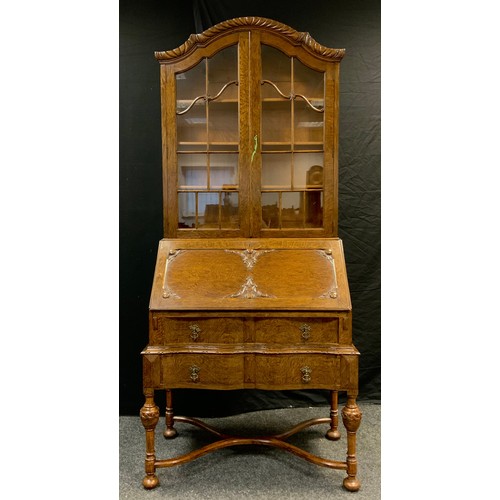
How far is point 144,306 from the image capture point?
116 inches

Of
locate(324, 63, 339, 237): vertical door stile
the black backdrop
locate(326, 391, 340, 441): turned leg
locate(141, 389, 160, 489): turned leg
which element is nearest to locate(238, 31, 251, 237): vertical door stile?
locate(324, 63, 339, 237): vertical door stile

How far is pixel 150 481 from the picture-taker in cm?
216

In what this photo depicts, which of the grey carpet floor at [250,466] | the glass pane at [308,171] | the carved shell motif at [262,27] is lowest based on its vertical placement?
the grey carpet floor at [250,466]

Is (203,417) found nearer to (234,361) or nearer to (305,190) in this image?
(234,361)

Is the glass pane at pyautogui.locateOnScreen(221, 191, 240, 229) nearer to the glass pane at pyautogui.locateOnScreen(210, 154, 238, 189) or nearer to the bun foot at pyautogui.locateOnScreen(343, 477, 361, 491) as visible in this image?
the glass pane at pyautogui.locateOnScreen(210, 154, 238, 189)

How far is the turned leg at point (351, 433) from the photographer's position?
6.85ft

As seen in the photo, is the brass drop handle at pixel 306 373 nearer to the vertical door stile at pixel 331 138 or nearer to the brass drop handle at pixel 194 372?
the brass drop handle at pixel 194 372

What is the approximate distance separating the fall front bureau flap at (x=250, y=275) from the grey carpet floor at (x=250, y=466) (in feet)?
2.85

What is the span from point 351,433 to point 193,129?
169 cm

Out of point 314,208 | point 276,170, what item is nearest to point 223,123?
point 276,170

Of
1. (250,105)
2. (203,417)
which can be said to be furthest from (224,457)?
(250,105)

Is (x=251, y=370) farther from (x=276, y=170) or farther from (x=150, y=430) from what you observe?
(x=276, y=170)

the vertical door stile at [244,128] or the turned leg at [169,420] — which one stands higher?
the vertical door stile at [244,128]

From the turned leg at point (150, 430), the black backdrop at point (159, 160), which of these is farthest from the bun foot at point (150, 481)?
the black backdrop at point (159, 160)
